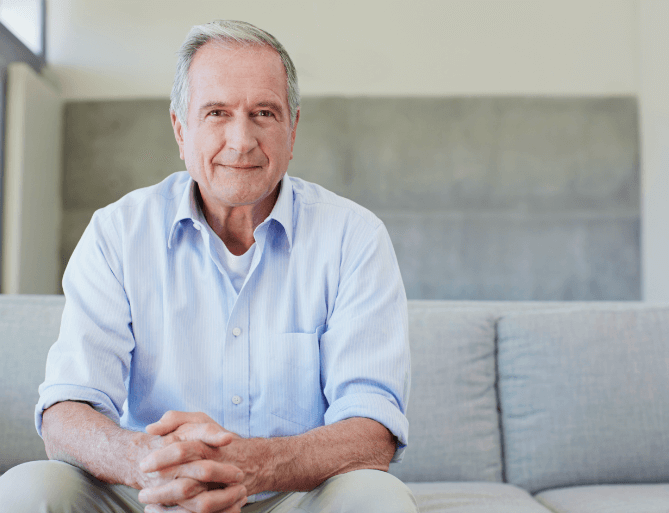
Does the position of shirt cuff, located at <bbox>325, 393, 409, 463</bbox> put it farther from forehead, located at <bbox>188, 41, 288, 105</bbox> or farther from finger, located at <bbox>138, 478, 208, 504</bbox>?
forehead, located at <bbox>188, 41, 288, 105</bbox>

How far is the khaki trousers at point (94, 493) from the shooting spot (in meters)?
0.76

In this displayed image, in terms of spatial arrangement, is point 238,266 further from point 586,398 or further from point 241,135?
point 586,398

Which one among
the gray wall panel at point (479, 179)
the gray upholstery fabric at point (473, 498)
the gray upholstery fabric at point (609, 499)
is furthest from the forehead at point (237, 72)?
the gray wall panel at point (479, 179)

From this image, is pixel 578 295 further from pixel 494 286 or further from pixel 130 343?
pixel 130 343

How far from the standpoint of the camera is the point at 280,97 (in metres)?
1.14

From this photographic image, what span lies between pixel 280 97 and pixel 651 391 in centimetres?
116

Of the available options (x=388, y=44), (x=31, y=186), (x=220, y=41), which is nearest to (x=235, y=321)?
(x=220, y=41)

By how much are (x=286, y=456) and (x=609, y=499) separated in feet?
2.70

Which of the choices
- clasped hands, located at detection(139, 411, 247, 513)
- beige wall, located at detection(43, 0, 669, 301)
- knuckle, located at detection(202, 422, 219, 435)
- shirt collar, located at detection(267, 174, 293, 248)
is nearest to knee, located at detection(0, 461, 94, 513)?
clasped hands, located at detection(139, 411, 247, 513)

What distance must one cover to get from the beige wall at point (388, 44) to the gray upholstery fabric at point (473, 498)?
1.91m

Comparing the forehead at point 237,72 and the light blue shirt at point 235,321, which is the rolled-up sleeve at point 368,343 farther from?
the forehead at point 237,72

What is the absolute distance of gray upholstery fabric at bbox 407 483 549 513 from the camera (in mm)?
1176

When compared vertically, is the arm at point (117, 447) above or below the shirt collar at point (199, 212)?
below

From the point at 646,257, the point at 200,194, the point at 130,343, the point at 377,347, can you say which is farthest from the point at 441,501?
the point at 646,257
